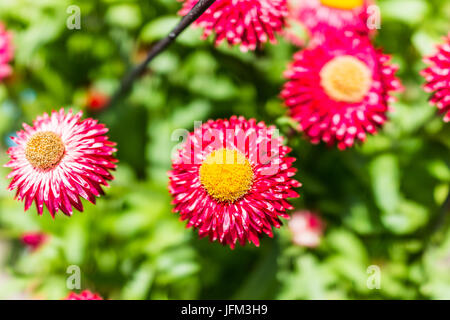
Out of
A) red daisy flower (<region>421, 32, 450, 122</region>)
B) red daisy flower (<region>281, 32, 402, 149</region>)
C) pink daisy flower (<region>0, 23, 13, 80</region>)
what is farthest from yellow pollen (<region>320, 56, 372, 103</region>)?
pink daisy flower (<region>0, 23, 13, 80</region>)

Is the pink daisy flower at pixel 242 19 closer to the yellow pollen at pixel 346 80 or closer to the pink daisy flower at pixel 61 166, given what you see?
the yellow pollen at pixel 346 80

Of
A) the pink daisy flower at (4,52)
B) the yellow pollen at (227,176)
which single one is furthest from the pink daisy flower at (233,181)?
the pink daisy flower at (4,52)

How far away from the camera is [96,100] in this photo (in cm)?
206

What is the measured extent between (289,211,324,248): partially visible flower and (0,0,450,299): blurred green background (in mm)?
52

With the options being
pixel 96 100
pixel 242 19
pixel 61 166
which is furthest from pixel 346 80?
pixel 96 100

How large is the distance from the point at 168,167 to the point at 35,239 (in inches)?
31.8

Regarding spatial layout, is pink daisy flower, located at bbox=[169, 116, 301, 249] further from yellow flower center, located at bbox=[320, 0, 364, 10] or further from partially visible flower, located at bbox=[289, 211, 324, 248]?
yellow flower center, located at bbox=[320, 0, 364, 10]

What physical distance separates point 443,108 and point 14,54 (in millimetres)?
2126

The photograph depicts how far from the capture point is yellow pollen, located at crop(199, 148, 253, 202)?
1.24m

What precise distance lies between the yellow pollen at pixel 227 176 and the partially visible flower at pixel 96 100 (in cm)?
106

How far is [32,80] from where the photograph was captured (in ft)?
7.15
